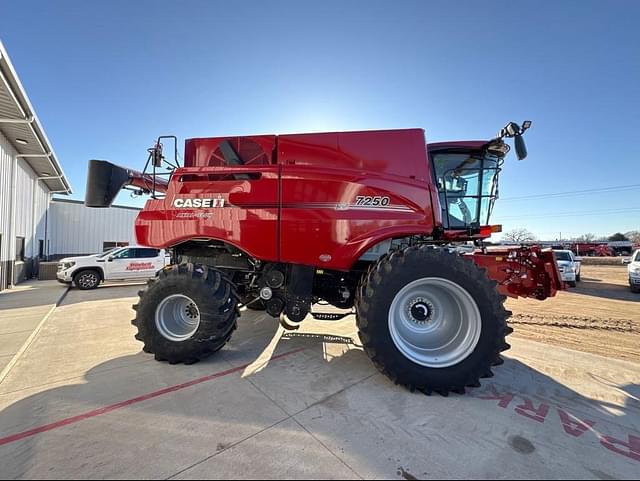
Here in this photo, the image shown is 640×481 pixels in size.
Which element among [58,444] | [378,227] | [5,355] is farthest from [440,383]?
[5,355]

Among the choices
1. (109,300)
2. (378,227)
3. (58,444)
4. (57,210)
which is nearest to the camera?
(58,444)

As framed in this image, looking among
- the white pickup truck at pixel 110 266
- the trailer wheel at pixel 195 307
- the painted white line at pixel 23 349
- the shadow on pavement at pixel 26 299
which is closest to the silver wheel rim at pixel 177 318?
the trailer wheel at pixel 195 307

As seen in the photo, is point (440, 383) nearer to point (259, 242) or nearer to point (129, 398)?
point (259, 242)

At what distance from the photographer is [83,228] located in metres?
18.5

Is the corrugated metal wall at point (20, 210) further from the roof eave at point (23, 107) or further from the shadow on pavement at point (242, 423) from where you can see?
the shadow on pavement at point (242, 423)

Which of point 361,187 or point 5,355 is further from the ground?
point 361,187

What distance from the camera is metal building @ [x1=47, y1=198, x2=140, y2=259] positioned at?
57.7 ft

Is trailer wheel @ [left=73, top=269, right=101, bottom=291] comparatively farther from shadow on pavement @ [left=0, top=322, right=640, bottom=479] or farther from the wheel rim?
shadow on pavement @ [left=0, top=322, right=640, bottom=479]

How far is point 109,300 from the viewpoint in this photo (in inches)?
312

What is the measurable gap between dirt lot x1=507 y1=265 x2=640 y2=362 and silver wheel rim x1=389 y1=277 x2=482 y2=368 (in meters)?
2.76

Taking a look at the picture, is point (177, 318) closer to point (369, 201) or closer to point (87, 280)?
point (369, 201)

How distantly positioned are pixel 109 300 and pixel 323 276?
7599 mm

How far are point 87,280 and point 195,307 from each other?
10.1 metres

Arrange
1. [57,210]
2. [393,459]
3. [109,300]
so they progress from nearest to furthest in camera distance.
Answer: [393,459] < [109,300] < [57,210]
